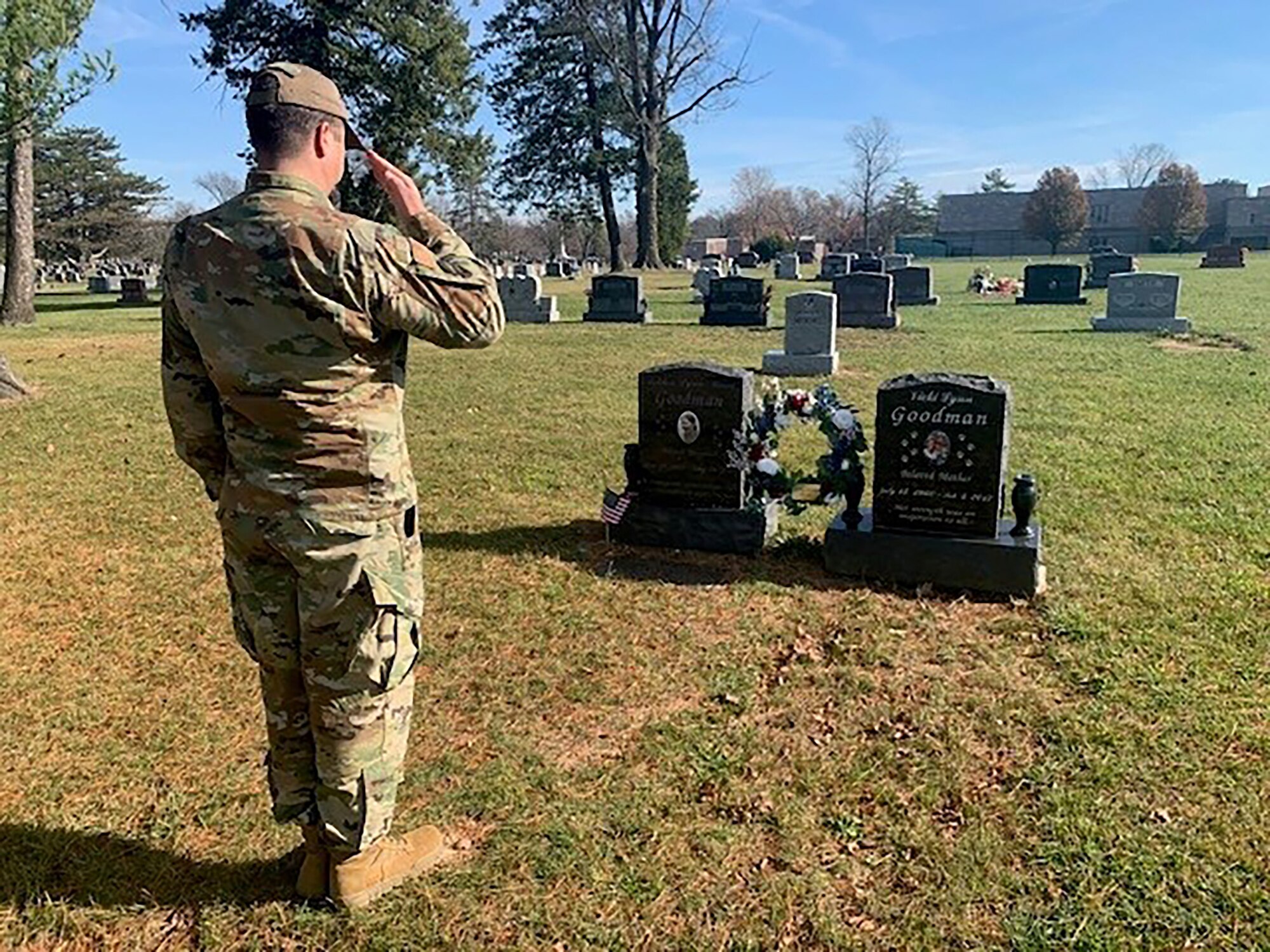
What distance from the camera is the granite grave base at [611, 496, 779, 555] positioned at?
5.84 m

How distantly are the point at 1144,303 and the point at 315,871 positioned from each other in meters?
18.9

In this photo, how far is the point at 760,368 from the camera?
14180 millimetres

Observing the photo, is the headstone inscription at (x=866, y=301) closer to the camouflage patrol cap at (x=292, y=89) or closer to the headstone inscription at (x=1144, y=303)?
the headstone inscription at (x=1144, y=303)

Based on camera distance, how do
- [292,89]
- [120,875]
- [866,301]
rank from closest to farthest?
[292,89]
[120,875]
[866,301]

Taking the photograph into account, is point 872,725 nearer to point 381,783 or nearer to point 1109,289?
point 381,783

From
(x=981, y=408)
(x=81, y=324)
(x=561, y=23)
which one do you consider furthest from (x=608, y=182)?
(x=981, y=408)

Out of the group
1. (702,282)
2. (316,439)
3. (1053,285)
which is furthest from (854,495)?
(702,282)

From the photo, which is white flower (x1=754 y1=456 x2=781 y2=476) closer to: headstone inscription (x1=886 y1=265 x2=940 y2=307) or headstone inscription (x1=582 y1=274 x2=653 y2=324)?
headstone inscription (x1=582 y1=274 x2=653 y2=324)

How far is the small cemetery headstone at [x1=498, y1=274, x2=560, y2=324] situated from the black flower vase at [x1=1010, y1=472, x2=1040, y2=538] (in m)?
18.0

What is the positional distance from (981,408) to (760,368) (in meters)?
9.24

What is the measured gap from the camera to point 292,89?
7.41 feet

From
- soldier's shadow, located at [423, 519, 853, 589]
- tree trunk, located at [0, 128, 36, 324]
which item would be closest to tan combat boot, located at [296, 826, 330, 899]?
soldier's shadow, located at [423, 519, 853, 589]

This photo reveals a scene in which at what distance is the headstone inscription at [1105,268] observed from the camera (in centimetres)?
2864

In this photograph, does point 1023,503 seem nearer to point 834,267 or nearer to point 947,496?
point 947,496
